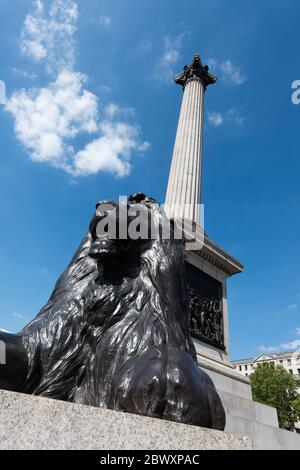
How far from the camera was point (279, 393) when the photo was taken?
118 feet

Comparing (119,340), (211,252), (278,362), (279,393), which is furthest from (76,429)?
(278,362)

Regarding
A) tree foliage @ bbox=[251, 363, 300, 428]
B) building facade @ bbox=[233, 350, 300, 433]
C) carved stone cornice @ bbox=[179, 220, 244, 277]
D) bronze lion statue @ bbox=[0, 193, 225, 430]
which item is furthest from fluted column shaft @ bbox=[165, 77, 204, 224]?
building facade @ bbox=[233, 350, 300, 433]

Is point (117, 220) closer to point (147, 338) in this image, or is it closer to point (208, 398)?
point (147, 338)

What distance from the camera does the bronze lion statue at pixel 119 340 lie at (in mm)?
2176

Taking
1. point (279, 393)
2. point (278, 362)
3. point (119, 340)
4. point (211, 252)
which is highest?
point (278, 362)

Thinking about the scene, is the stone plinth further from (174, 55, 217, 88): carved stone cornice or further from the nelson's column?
(174, 55, 217, 88): carved stone cornice

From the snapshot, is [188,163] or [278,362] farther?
[278,362]

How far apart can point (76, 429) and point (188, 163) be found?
15485mm

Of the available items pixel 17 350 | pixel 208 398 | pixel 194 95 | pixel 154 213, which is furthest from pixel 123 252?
pixel 194 95

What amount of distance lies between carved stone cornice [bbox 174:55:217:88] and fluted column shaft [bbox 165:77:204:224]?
1.09m

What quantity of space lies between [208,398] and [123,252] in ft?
4.00

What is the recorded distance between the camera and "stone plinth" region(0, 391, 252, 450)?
1.38m

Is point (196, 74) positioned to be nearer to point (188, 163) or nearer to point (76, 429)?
point (188, 163)

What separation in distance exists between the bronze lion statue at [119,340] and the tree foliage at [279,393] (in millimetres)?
36991
